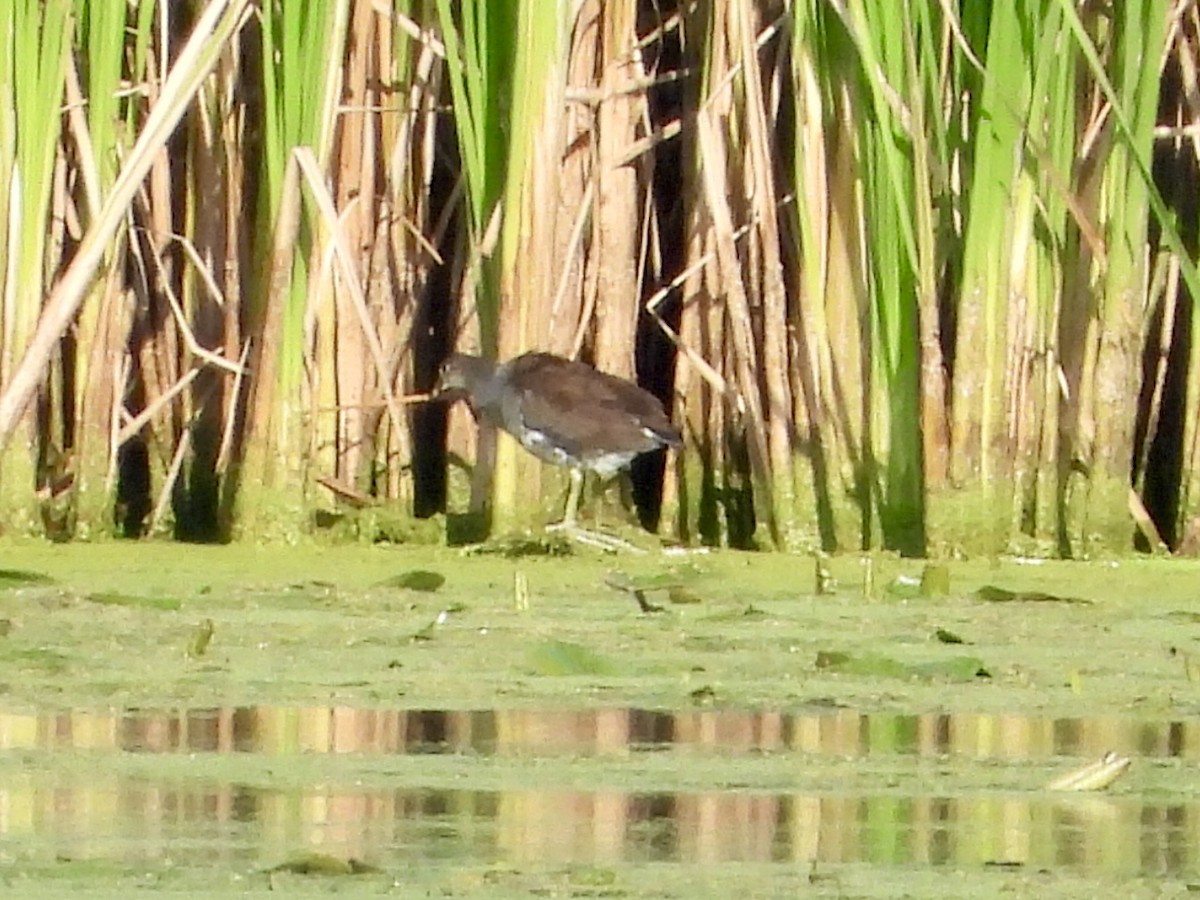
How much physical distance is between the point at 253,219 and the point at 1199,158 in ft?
7.25

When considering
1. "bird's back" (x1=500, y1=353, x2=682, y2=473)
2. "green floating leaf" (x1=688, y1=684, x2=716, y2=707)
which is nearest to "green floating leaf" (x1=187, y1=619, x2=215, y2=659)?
"green floating leaf" (x1=688, y1=684, x2=716, y2=707)

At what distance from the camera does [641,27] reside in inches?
313

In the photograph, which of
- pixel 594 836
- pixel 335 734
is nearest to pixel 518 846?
pixel 594 836

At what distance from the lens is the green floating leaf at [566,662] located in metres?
5.19

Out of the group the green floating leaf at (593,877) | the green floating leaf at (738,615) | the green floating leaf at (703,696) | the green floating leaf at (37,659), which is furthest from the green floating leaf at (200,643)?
the green floating leaf at (593,877)

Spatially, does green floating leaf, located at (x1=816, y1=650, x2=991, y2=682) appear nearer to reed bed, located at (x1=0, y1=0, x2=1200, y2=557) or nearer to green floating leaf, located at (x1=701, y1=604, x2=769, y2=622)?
green floating leaf, located at (x1=701, y1=604, x2=769, y2=622)

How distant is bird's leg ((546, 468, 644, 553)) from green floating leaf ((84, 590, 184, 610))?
1358 mm

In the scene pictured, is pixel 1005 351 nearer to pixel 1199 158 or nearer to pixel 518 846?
pixel 1199 158

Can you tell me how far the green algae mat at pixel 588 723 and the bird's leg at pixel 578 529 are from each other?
97mm

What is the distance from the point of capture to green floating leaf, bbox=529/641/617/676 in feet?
17.0

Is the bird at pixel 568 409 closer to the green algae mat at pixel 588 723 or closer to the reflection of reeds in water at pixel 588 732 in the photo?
the green algae mat at pixel 588 723

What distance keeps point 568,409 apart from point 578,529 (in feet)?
1.00

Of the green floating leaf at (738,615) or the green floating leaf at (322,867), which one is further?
the green floating leaf at (738,615)

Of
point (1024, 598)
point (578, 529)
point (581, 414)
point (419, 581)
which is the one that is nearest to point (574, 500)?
point (578, 529)
